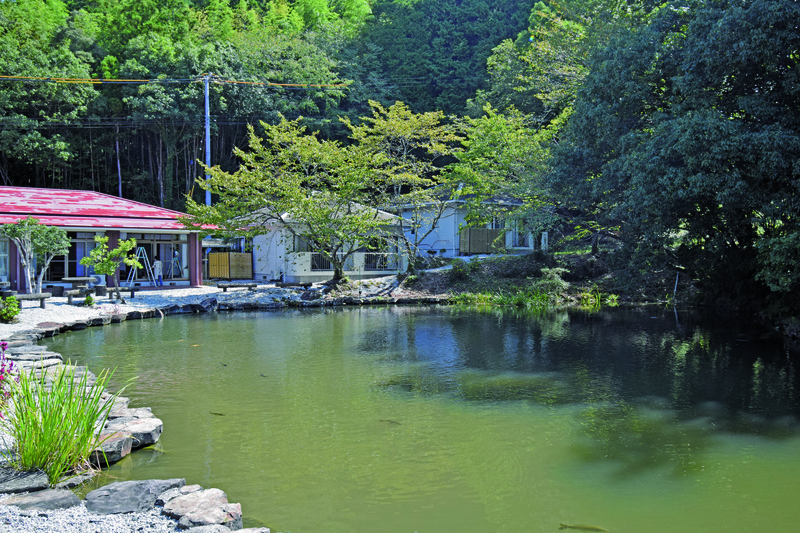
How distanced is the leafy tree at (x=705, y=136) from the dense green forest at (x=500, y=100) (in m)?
0.05

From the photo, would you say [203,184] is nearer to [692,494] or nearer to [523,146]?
[523,146]

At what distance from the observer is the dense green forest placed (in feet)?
34.3

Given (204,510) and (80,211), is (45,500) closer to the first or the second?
(204,510)

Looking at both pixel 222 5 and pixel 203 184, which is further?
pixel 222 5

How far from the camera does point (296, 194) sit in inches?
783

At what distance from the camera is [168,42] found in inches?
1328

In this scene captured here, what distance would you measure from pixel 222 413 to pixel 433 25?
40749mm

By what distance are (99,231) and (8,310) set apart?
8.79 m

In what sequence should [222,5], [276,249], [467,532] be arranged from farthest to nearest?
[222,5] < [276,249] < [467,532]

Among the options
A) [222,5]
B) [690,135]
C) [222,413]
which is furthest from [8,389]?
[222,5]

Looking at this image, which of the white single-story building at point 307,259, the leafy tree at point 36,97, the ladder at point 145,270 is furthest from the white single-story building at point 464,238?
the leafy tree at point 36,97

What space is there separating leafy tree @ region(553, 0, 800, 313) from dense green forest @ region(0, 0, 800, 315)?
0.05 m

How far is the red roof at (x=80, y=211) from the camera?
2031cm

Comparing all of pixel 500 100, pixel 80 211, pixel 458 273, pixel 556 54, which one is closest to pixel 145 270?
pixel 80 211
